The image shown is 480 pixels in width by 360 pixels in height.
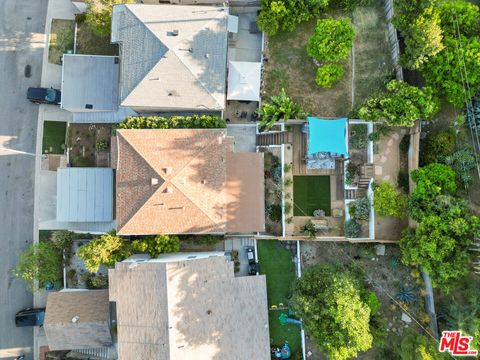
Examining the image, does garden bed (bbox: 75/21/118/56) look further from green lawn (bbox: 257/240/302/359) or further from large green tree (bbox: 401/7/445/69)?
large green tree (bbox: 401/7/445/69)

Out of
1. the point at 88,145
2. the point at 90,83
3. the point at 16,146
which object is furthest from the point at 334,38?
the point at 16,146

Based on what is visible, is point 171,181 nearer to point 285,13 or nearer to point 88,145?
point 88,145

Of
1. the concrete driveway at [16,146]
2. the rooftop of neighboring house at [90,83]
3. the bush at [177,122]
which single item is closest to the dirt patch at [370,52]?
the bush at [177,122]

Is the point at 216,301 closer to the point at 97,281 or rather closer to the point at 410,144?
the point at 97,281

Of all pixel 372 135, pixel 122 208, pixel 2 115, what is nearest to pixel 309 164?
pixel 372 135

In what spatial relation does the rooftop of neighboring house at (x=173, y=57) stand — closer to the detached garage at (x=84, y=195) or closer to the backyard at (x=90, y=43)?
the backyard at (x=90, y=43)
